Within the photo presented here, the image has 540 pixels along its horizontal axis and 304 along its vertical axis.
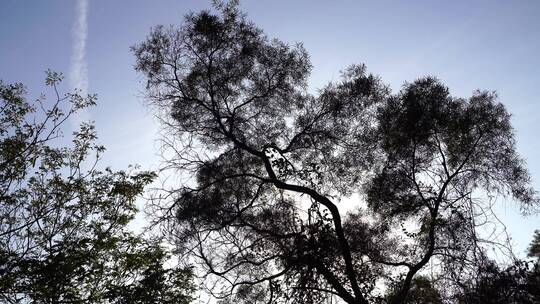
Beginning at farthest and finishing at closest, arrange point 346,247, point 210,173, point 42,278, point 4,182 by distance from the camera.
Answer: point 210,173 → point 346,247 → point 4,182 → point 42,278

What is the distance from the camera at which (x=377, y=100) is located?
40.7ft

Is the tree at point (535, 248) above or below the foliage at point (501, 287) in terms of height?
above

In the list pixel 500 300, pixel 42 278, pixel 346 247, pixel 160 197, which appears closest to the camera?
pixel 500 300

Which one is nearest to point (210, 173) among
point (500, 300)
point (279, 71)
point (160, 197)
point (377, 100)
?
point (160, 197)

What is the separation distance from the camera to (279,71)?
40.5 feet

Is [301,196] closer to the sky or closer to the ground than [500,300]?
closer to the sky

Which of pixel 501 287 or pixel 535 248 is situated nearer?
pixel 501 287

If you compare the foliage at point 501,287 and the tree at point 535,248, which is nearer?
the foliage at point 501,287

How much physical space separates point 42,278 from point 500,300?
8.72 metres

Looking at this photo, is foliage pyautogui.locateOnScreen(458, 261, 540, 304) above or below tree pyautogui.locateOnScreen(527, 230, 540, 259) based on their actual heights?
below

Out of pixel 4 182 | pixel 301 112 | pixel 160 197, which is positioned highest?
pixel 301 112

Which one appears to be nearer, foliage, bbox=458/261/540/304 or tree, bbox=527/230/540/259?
foliage, bbox=458/261/540/304

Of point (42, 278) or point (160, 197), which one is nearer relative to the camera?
point (42, 278)

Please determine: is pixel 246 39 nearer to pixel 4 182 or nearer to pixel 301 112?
pixel 301 112
